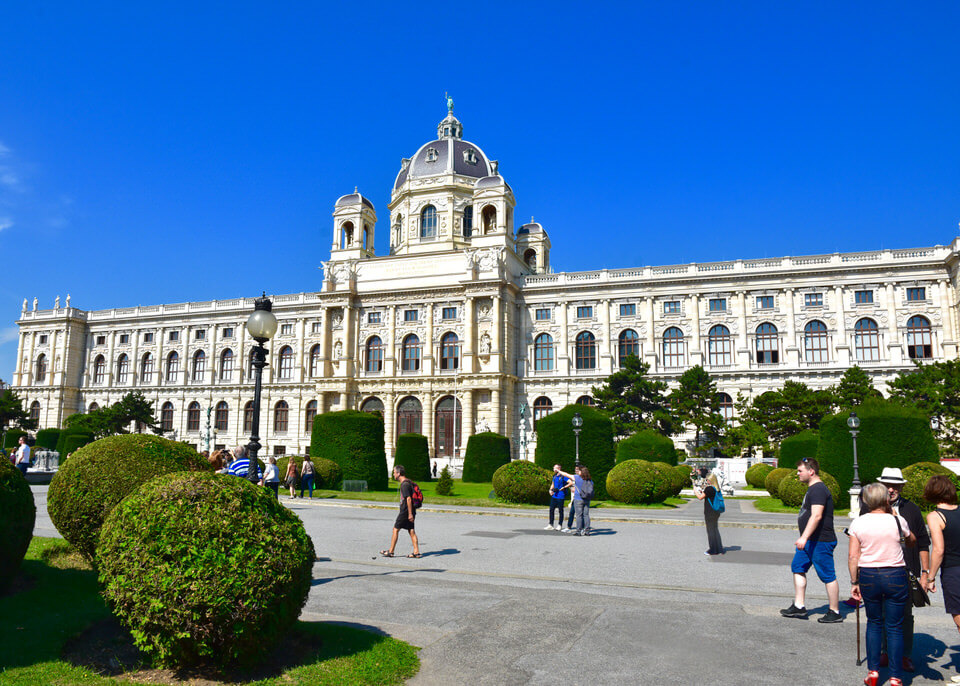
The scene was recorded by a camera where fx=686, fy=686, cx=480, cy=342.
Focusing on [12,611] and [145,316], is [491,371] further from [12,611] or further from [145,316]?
[12,611]

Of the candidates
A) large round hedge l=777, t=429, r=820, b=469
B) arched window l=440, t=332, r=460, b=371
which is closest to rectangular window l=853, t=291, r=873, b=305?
large round hedge l=777, t=429, r=820, b=469

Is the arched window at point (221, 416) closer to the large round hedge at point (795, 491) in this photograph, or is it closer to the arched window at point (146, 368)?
the arched window at point (146, 368)

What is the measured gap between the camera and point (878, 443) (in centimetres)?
2383

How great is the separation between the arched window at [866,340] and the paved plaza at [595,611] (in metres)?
40.2

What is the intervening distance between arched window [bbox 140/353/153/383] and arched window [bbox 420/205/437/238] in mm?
32330

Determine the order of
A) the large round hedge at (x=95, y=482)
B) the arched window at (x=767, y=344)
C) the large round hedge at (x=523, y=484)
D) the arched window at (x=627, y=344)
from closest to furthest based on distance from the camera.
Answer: the large round hedge at (x=95, y=482) → the large round hedge at (x=523, y=484) → the arched window at (x=767, y=344) → the arched window at (x=627, y=344)

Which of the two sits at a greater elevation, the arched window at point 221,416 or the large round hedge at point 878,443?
the arched window at point 221,416

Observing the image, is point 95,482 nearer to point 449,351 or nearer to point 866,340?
point 449,351

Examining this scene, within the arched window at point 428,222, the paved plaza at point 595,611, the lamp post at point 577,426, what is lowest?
the paved plaza at point 595,611

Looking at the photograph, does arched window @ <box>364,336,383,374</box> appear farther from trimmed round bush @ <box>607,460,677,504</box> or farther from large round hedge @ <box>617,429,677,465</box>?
trimmed round bush @ <box>607,460,677,504</box>

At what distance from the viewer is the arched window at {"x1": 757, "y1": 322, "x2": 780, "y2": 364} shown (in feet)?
174

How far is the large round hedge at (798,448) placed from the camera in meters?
32.7

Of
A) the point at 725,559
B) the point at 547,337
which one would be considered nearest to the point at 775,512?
the point at 725,559

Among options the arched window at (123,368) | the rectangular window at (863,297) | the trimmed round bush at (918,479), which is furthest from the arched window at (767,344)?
the arched window at (123,368)
